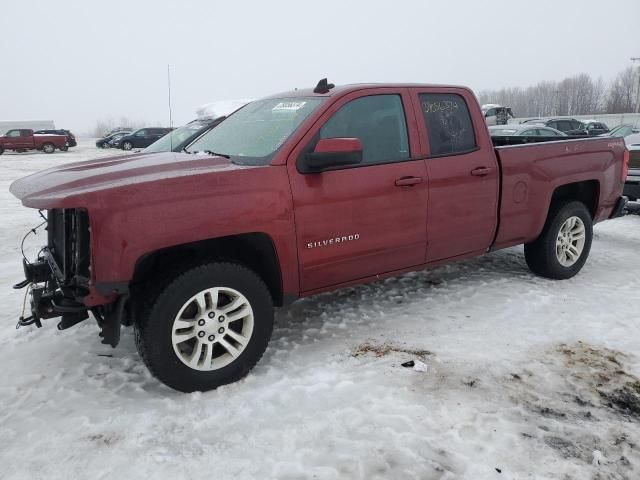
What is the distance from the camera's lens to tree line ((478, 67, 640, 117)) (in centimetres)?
9035

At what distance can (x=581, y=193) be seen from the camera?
526cm

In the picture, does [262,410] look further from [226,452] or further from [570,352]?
[570,352]

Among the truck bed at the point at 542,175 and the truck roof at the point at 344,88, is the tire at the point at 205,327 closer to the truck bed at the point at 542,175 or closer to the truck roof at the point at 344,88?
the truck roof at the point at 344,88

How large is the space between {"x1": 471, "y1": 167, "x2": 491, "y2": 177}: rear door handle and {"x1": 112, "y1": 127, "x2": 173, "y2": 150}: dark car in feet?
99.1

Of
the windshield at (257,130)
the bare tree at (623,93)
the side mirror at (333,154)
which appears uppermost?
the bare tree at (623,93)

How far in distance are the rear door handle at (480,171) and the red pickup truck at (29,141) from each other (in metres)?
34.4

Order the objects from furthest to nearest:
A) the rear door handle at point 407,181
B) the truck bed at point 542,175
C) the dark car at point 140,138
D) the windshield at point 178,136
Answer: the dark car at point 140,138, the windshield at point 178,136, the truck bed at point 542,175, the rear door handle at point 407,181

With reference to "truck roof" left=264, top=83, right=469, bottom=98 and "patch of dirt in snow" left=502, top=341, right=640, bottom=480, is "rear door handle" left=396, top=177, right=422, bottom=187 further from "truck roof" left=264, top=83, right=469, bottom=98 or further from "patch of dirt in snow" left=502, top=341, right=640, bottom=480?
"patch of dirt in snow" left=502, top=341, right=640, bottom=480

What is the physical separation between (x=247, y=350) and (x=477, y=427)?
1.44 m

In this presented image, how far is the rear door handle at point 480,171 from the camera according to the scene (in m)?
4.16

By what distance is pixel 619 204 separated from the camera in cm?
542

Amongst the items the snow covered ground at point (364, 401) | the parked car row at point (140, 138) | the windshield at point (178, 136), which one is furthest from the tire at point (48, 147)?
the snow covered ground at point (364, 401)

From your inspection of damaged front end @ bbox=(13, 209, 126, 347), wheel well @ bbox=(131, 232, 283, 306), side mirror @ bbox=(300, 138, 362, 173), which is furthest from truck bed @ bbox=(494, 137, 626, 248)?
damaged front end @ bbox=(13, 209, 126, 347)

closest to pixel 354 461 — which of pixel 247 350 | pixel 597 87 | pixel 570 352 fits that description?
pixel 247 350
